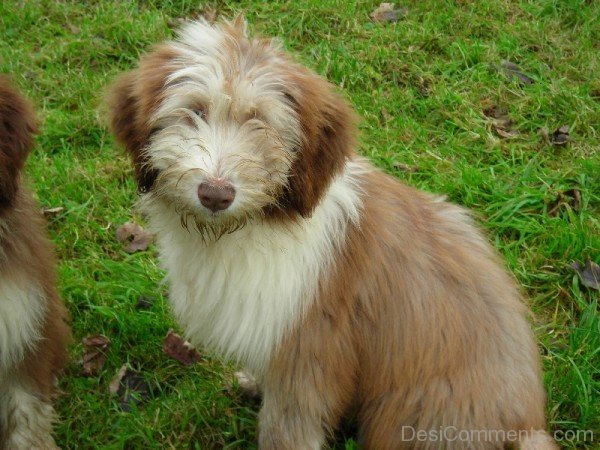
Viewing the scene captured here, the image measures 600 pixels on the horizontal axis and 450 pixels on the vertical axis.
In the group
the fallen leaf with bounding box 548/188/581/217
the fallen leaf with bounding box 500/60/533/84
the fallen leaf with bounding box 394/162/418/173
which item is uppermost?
the fallen leaf with bounding box 500/60/533/84

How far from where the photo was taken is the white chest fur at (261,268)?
2.77 meters

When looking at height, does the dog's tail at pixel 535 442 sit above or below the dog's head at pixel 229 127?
Result: below

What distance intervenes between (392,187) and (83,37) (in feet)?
12.3

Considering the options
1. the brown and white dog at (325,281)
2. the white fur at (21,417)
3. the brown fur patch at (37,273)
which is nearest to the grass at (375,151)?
the white fur at (21,417)

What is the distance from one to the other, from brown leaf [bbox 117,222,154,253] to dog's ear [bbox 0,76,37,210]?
1.59 m

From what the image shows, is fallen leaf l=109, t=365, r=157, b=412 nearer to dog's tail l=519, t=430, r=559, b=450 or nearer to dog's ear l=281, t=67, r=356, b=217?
dog's ear l=281, t=67, r=356, b=217

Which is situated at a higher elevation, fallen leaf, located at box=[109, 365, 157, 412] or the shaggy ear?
the shaggy ear

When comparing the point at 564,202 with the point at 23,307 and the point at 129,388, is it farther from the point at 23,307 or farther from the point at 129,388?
the point at 23,307

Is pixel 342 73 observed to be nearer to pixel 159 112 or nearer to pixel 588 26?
pixel 588 26

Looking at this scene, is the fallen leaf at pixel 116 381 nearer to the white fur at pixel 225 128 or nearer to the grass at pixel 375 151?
the grass at pixel 375 151

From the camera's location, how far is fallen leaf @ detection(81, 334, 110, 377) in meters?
3.75

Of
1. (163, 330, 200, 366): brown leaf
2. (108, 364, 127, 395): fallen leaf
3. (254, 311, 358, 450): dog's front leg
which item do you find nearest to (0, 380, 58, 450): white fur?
(108, 364, 127, 395): fallen leaf

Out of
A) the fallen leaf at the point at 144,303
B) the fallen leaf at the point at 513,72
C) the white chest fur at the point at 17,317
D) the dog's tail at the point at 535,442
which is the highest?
the fallen leaf at the point at 513,72

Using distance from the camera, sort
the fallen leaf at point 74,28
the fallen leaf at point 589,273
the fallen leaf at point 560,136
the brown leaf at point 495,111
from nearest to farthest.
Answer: the fallen leaf at point 589,273
the fallen leaf at point 560,136
the brown leaf at point 495,111
the fallen leaf at point 74,28
